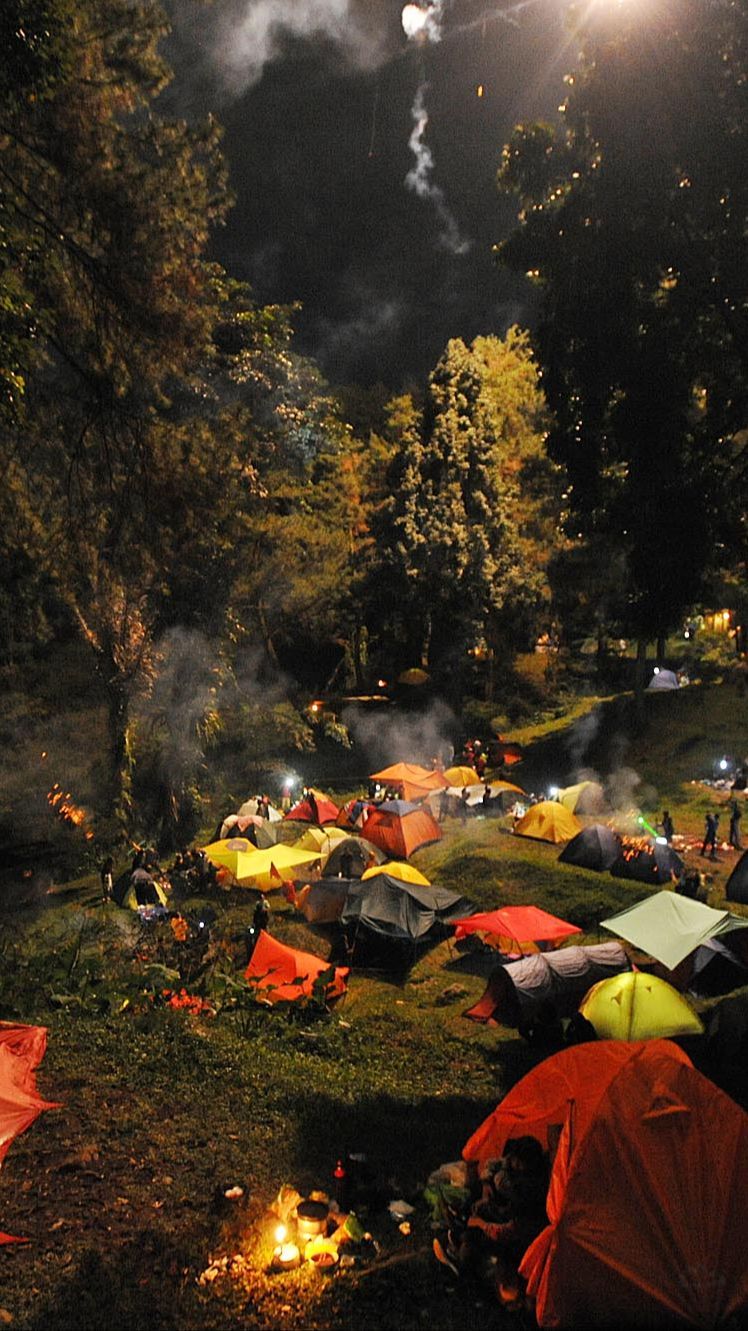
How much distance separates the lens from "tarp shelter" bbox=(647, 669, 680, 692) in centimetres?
3375

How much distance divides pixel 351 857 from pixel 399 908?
14.4ft

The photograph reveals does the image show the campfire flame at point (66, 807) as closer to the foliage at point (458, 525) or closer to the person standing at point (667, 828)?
the foliage at point (458, 525)

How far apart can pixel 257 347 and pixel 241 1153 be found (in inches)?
1173

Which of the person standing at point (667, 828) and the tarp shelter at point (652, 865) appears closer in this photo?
the tarp shelter at point (652, 865)

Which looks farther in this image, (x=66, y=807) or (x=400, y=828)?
(x=66, y=807)

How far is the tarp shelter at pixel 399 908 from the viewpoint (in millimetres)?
14719

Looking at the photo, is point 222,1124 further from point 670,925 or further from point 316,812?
point 316,812

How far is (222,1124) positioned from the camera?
328 inches

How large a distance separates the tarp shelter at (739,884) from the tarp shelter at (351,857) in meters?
8.07

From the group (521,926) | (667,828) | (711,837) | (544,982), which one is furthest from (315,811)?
(544,982)

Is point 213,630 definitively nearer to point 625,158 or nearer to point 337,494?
point 337,494

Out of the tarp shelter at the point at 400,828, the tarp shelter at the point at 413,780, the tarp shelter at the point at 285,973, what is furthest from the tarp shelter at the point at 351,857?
the tarp shelter at the point at 413,780

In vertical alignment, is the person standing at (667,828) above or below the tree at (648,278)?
below

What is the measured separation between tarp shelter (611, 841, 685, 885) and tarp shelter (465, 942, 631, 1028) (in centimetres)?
550
